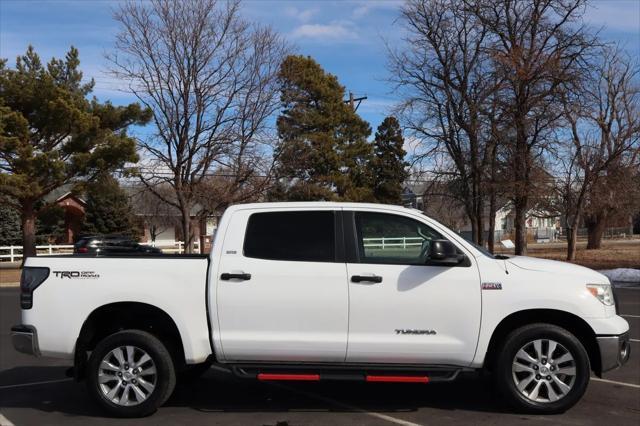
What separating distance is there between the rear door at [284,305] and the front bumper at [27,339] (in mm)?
1748

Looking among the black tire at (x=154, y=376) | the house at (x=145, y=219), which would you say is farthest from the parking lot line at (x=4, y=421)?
the house at (x=145, y=219)

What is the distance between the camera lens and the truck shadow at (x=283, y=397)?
5.93 m

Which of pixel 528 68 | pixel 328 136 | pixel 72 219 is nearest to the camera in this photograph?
pixel 528 68

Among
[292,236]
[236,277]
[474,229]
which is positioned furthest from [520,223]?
[236,277]

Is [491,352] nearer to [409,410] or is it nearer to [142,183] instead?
[409,410]

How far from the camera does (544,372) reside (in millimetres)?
5473

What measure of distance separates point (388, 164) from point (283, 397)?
47012mm

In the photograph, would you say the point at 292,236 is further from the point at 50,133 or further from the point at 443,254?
the point at 50,133

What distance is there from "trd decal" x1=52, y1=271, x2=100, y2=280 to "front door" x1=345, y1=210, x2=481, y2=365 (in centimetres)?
236

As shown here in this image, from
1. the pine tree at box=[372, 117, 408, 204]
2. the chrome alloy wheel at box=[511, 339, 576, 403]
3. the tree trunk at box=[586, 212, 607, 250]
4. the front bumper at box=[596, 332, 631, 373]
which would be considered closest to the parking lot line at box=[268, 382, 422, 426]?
the chrome alloy wheel at box=[511, 339, 576, 403]

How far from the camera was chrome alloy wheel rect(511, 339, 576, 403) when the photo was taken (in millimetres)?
5457

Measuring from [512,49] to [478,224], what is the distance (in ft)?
22.4

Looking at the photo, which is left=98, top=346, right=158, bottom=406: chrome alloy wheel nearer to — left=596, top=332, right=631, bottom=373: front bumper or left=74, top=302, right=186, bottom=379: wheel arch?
left=74, top=302, right=186, bottom=379: wheel arch

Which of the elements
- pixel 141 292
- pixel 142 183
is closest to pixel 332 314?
pixel 141 292
